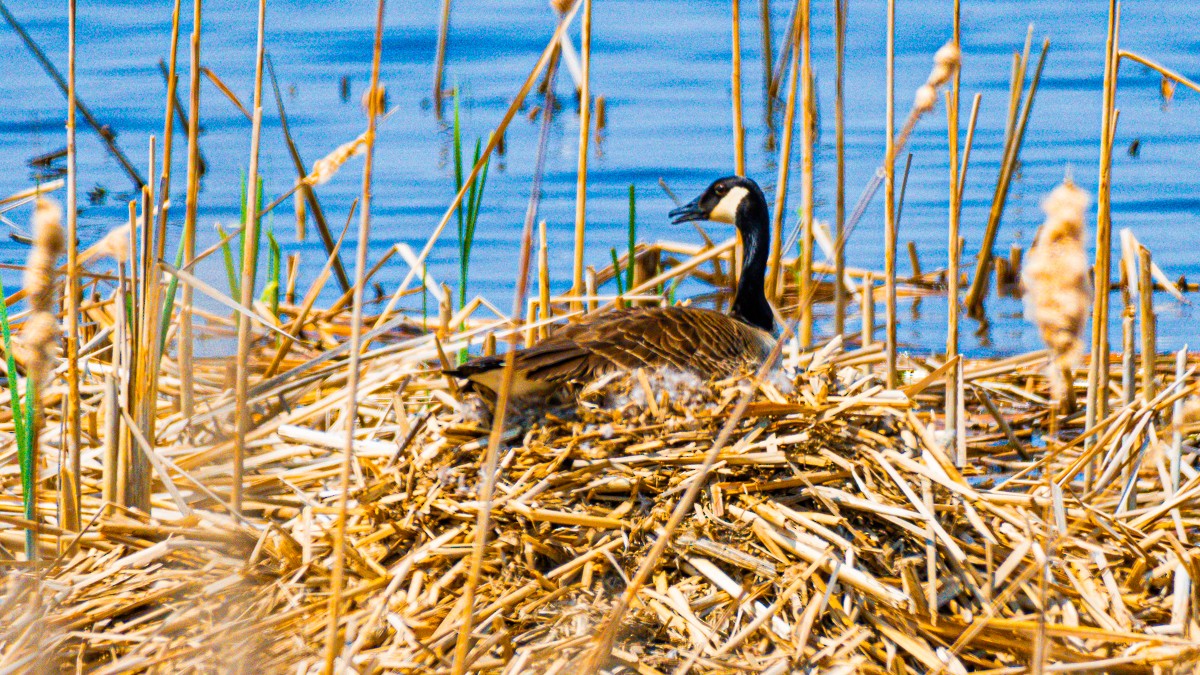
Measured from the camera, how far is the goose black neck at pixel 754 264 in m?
5.05

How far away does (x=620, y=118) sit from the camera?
10.1 m

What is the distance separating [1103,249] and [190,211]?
2.52 metres

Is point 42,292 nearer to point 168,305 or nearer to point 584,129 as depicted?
point 168,305

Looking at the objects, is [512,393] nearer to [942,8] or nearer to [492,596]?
[492,596]

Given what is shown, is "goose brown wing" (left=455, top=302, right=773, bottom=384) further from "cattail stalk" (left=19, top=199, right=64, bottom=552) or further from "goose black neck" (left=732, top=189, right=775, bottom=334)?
"cattail stalk" (left=19, top=199, right=64, bottom=552)

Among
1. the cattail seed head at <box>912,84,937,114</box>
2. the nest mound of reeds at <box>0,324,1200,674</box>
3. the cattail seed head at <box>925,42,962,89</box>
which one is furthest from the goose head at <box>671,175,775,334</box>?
the cattail seed head at <box>912,84,937,114</box>

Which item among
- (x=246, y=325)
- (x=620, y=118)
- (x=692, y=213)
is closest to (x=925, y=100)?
(x=246, y=325)

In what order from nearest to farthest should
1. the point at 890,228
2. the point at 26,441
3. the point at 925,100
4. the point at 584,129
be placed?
the point at 925,100 → the point at 26,441 → the point at 890,228 → the point at 584,129

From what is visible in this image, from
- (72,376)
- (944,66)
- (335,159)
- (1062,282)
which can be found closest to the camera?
(1062,282)

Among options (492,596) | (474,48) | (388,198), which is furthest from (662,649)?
(474,48)

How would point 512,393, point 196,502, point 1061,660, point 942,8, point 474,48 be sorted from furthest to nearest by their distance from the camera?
point 942,8 → point 474,48 → point 512,393 → point 196,502 → point 1061,660

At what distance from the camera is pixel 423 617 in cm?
298

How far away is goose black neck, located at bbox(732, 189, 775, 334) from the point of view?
16.6 ft

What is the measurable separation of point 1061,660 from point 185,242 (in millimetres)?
2266
